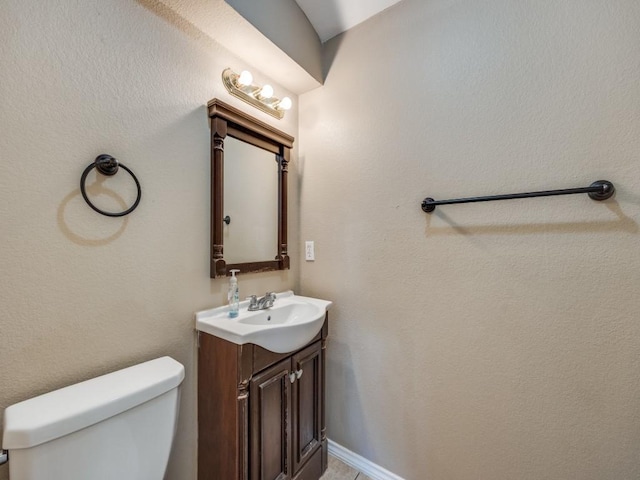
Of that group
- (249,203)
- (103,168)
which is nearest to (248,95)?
(249,203)

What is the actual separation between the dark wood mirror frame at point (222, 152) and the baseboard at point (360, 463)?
1.10 m

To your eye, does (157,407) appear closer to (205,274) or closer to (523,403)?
(205,274)

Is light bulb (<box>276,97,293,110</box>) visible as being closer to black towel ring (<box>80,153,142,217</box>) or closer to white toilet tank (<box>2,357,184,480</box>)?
black towel ring (<box>80,153,142,217</box>)

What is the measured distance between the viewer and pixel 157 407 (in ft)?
2.83

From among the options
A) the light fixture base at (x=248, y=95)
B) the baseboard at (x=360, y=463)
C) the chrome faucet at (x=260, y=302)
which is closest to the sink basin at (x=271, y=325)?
the chrome faucet at (x=260, y=302)

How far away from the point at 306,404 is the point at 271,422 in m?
0.25

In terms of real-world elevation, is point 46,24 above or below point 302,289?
above

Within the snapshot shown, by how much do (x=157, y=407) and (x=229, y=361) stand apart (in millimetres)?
257

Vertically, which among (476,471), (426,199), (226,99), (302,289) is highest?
(226,99)

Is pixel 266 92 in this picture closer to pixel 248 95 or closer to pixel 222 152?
pixel 248 95

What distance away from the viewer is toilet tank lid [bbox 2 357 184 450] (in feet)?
2.11

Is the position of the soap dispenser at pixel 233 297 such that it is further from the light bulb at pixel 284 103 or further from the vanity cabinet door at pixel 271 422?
the light bulb at pixel 284 103

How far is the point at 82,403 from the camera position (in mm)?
736

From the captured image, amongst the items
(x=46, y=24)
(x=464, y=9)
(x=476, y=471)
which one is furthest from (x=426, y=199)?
(x=46, y=24)
